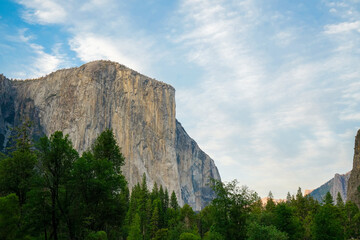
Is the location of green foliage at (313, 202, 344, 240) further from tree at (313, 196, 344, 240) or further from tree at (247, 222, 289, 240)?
tree at (247, 222, 289, 240)

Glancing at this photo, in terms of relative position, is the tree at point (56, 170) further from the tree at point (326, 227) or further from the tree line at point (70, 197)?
the tree at point (326, 227)

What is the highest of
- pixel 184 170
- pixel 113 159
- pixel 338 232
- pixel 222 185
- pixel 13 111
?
pixel 13 111

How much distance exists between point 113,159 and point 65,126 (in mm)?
116547

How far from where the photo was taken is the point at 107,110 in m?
150

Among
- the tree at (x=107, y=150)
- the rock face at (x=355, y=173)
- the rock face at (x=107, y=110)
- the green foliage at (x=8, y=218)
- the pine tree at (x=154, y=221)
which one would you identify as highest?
the rock face at (x=107, y=110)

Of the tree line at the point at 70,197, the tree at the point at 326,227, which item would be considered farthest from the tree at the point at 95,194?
the tree at the point at 326,227

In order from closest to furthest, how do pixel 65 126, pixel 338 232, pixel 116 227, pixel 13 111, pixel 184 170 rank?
pixel 116 227, pixel 338 232, pixel 65 126, pixel 13 111, pixel 184 170

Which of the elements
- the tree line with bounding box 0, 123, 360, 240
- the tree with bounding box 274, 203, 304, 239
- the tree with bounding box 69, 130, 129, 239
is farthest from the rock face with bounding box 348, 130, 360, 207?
the tree with bounding box 69, 130, 129, 239

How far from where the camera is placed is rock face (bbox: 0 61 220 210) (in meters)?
146

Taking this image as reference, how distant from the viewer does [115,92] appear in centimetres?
15338

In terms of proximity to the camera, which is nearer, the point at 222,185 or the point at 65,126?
the point at 222,185

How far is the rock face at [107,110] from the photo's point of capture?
14638 centimetres

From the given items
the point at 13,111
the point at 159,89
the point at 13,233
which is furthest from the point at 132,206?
the point at 13,111

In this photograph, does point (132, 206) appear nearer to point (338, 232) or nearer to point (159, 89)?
point (338, 232)
